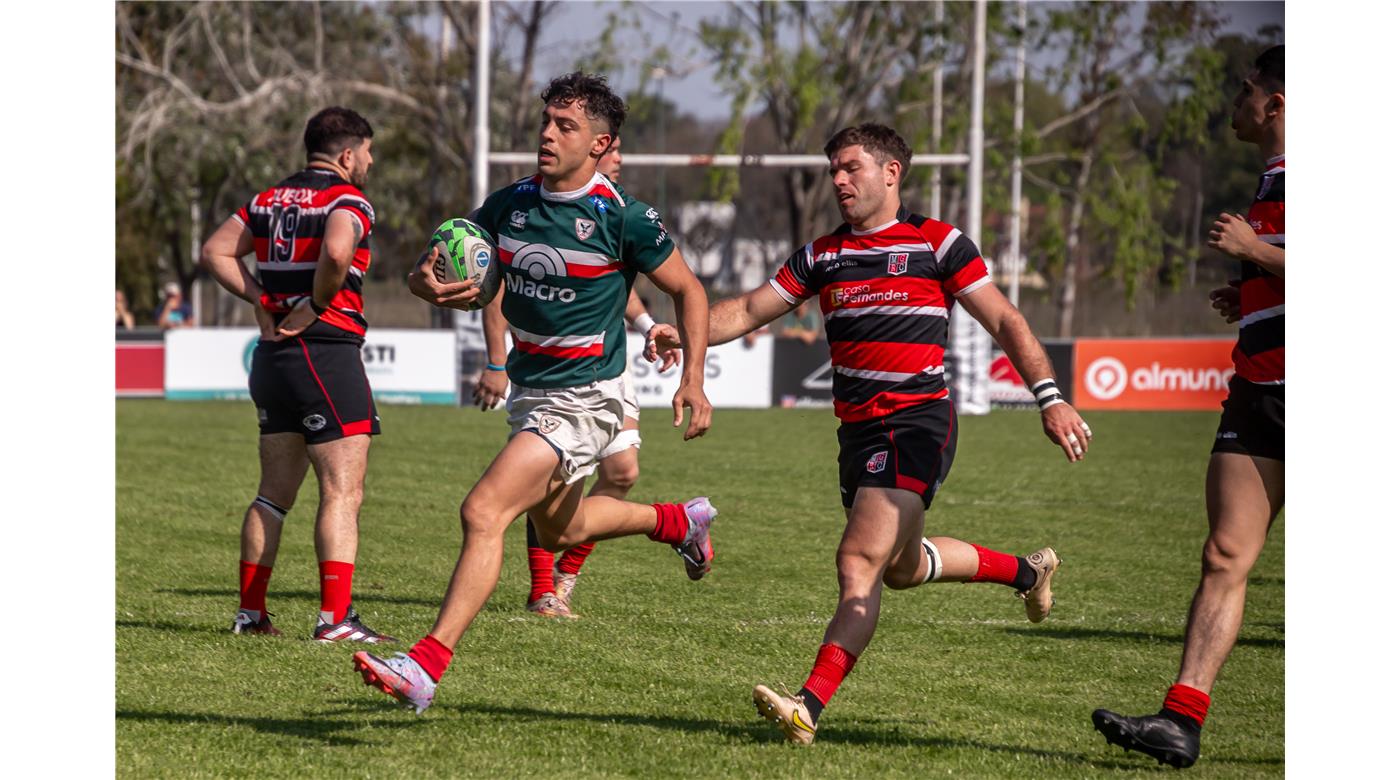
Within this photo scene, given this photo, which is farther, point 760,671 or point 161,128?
point 161,128

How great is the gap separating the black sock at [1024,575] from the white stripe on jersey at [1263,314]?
1.77m

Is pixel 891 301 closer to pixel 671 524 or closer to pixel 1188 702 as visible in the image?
pixel 1188 702

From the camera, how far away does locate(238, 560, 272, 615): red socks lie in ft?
23.6

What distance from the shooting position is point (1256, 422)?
17.3 ft

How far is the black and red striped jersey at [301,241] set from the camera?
7.00m

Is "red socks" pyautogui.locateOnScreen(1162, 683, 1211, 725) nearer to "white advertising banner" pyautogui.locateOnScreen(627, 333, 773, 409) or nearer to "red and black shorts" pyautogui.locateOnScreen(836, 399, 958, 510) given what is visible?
"red and black shorts" pyautogui.locateOnScreen(836, 399, 958, 510)

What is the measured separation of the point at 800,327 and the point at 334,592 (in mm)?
19034

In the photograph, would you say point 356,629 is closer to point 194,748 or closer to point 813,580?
point 194,748

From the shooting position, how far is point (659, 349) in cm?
624

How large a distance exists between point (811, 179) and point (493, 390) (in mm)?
24369

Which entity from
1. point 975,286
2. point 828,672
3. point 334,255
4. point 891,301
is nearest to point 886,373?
point 891,301

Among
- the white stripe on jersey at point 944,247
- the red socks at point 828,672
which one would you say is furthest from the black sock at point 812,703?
the white stripe on jersey at point 944,247
